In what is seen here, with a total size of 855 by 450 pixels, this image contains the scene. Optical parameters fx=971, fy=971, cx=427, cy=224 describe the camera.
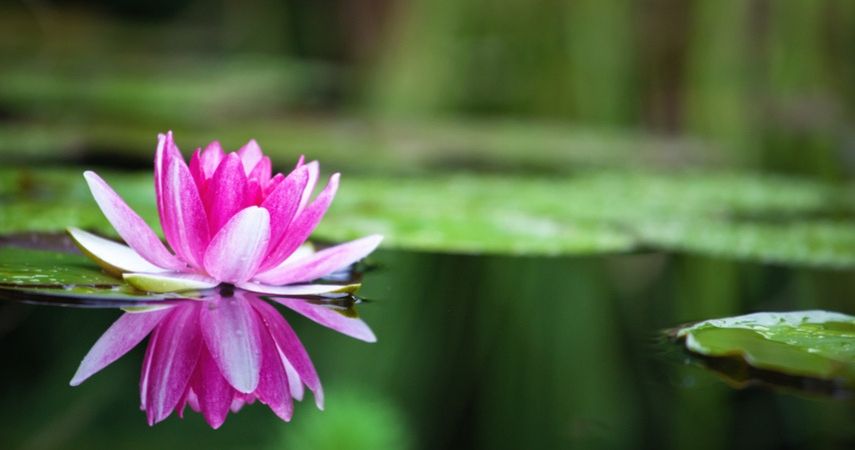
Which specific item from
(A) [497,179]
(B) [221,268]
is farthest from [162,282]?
(A) [497,179]

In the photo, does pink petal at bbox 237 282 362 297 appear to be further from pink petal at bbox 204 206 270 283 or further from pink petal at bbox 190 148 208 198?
pink petal at bbox 190 148 208 198

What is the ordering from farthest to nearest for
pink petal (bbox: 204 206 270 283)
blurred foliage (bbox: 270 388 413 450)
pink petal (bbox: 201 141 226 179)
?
pink petal (bbox: 201 141 226 179), pink petal (bbox: 204 206 270 283), blurred foliage (bbox: 270 388 413 450)

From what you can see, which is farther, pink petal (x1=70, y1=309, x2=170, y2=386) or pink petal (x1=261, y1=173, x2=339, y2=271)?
pink petal (x1=261, y1=173, x2=339, y2=271)

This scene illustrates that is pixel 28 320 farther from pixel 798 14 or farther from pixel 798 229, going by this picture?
pixel 798 14

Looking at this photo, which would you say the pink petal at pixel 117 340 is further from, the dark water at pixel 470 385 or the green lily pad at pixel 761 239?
the green lily pad at pixel 761 239

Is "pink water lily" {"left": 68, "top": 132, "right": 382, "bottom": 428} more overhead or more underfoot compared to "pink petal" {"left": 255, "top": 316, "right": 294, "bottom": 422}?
more overhead

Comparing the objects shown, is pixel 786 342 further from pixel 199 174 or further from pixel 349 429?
pixel 199 174

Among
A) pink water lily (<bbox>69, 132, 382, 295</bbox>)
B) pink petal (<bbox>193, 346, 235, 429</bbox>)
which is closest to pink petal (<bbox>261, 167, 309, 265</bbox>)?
pink water lily (<bbox>69, 132, 382, 295</bbox>)
